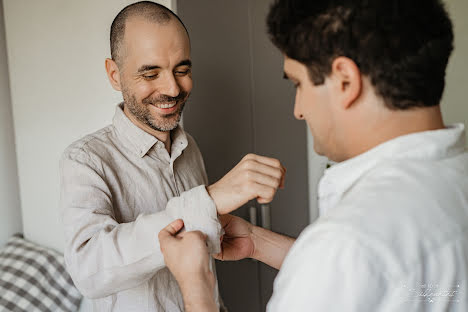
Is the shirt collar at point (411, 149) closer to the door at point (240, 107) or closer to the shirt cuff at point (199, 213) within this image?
the shirt cuff at point (199, 213)

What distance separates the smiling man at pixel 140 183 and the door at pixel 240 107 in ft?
1.51

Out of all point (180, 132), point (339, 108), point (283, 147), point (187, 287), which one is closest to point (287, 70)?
point (339, 108)

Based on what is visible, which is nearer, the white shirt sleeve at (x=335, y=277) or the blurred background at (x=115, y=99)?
the white shirt sleeve at (x=335, y=277)

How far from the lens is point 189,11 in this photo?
171 cm

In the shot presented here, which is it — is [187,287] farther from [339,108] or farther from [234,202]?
[339,108]

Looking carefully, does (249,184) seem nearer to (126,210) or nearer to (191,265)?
(191,265)

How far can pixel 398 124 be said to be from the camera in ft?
2.38

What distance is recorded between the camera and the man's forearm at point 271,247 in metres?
1.27

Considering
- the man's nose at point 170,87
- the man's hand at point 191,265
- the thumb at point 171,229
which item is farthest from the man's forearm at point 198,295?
the man's nose at point 170,87

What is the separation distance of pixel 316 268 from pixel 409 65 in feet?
1.16

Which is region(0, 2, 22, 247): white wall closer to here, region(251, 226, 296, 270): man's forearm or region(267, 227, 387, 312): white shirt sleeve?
region(251, 226, 296, 270): man's forearm

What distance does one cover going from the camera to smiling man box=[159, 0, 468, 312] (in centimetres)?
61

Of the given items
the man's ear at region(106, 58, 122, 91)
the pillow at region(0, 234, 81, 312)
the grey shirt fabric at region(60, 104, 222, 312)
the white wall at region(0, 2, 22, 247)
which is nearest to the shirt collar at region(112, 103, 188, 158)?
the grey shirt fabric at region(60, 104, 222, 312)

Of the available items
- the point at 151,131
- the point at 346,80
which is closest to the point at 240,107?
the point at 151,131
